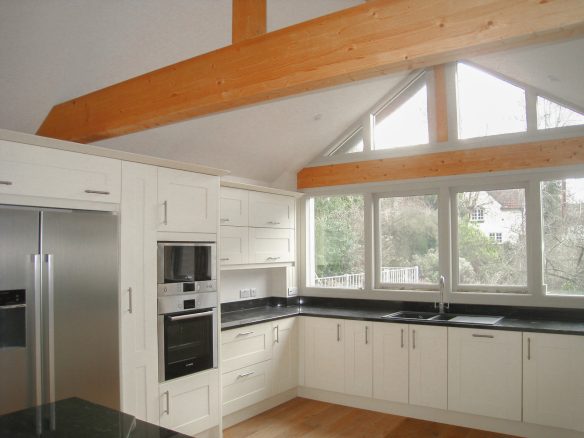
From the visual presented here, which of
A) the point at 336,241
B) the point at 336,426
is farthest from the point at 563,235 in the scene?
the point at 336,426

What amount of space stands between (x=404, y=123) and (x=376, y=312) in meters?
1.93

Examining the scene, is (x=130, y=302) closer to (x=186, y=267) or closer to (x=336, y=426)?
(x=186, y=267)

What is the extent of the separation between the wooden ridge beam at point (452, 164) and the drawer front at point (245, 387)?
83.5 inches

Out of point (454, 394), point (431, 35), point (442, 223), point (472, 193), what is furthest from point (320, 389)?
point (431, 35)

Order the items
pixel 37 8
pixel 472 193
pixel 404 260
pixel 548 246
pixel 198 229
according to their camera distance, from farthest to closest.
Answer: pixel 404 260 → pixel 472 193 → pixel 548 246 → pixel 198 229 → pixel 37 8

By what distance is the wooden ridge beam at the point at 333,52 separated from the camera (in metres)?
1.70

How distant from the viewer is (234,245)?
4531 mm

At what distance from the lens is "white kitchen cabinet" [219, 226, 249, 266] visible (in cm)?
443

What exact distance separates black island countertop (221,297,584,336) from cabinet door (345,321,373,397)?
104mm

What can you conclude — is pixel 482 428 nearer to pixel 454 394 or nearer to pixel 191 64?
pixel 454 394

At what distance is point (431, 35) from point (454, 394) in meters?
3.18

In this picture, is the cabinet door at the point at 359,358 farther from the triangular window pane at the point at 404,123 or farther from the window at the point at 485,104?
the window at the point at 485,104

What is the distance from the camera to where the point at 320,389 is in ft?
15.7

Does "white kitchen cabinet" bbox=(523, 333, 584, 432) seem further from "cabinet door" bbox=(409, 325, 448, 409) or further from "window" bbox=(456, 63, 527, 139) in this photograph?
"window" bbox=(456, 63, 527, 139)
